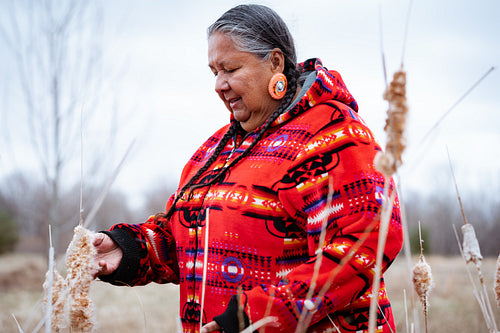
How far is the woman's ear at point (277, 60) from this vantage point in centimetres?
209

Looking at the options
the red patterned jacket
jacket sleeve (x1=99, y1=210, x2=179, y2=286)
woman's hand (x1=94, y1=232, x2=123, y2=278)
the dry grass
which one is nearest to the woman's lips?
the red patterned jacket

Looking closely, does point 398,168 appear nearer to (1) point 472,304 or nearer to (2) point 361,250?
(2) point 361,250

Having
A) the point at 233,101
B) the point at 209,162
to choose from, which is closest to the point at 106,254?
the point at 209,162

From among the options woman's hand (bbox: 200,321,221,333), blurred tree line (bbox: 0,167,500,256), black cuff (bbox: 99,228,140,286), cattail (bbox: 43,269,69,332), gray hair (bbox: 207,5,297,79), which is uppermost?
blurred tree line (bbox: 0,167,500,256)

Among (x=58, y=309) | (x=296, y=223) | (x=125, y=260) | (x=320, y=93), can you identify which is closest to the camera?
(x=58, y=309)

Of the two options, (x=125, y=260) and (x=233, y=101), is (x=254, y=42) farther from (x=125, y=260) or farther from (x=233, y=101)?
(x=125, y=260)

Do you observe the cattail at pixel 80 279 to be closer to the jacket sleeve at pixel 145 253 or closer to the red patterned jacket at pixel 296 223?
the red patterned jacket at pixel 296 223

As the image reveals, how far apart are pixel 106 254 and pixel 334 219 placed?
1163 mm

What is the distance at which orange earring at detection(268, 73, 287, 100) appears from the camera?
202 cm

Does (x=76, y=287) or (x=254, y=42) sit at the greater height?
(x=254, y=42)

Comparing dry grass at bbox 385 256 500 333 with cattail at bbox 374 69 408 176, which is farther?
dry grass at bbox 385 256 500 333

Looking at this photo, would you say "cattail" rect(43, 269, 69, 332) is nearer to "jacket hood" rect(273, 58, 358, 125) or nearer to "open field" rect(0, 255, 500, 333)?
"jacket hood" rect(273, 58, 358, 125)

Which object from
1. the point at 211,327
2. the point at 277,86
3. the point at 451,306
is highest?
the point at 277,86

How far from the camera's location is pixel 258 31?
2055 millimetres
